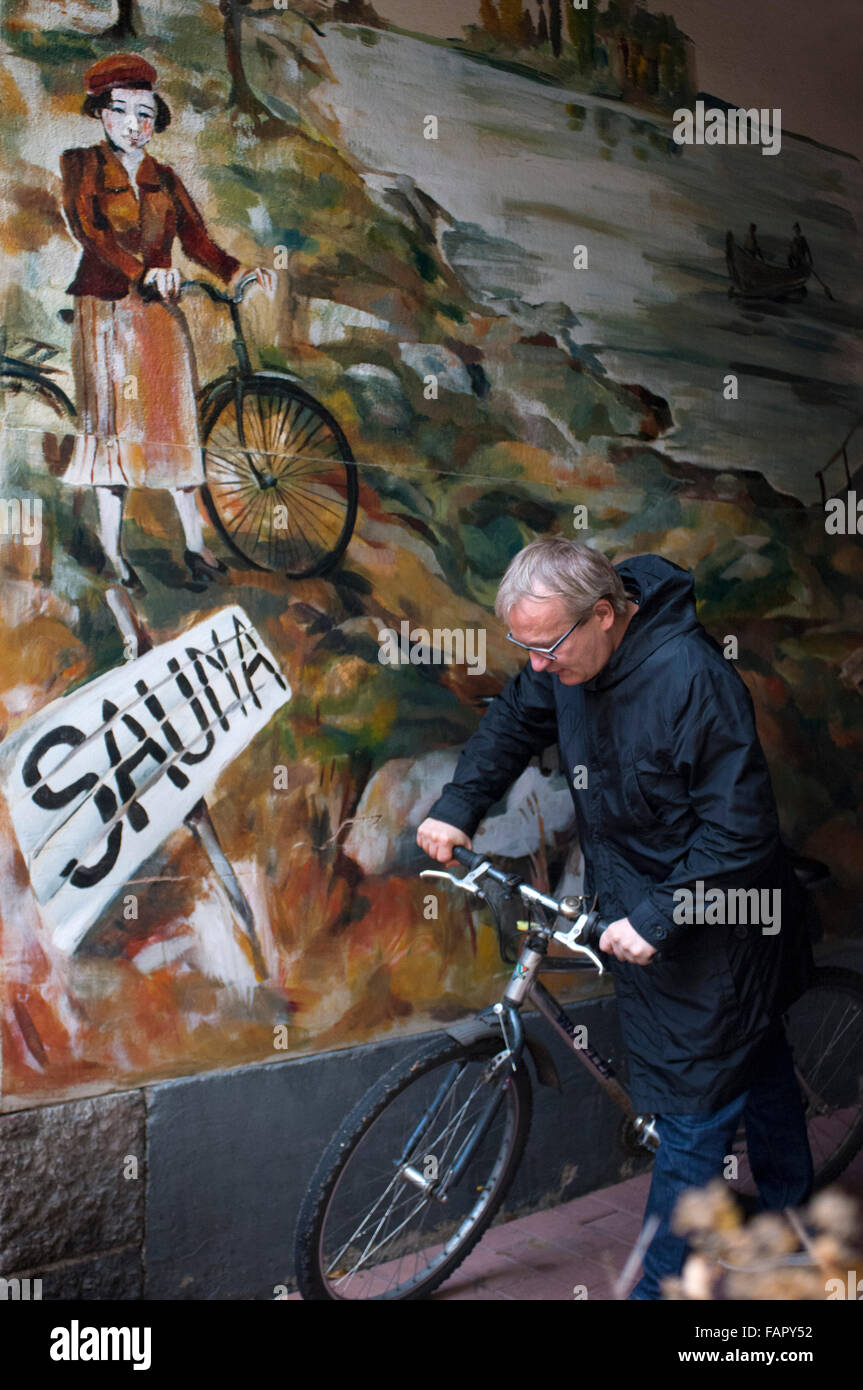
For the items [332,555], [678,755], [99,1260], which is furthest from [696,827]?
[99,1260]

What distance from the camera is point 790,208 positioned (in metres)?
4.96

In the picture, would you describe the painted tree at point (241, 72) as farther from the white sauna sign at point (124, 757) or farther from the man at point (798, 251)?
the man at point (798, 251)

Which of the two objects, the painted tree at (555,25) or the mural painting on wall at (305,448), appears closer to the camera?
the mural painting on wall at (305,448)

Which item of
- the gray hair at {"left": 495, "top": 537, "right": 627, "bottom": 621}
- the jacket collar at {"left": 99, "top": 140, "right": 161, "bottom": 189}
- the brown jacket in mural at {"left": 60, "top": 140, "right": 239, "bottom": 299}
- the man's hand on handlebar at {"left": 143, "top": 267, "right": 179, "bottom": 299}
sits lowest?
the gray hair at {"left": 495, "top": 537, "right": 627, "bottom": 621}

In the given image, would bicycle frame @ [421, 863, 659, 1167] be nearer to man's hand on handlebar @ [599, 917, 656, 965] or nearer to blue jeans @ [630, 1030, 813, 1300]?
man's hand on handlebar @ [599, 917, 656, 965]

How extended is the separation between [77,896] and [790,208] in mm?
3952

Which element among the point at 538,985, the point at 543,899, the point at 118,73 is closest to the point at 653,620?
the point at 543,899

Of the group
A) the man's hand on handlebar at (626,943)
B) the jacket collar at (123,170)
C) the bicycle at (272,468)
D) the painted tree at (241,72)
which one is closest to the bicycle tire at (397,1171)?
the man's hand on handlebar at (626,943)

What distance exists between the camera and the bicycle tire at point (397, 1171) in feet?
10.8

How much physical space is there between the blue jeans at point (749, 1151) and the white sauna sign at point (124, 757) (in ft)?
5.35

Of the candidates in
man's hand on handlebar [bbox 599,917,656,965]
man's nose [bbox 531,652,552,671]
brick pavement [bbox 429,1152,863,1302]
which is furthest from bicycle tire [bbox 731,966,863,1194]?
man's nose [bbox 531,652,552,671]

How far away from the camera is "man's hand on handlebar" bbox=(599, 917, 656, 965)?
2965mm

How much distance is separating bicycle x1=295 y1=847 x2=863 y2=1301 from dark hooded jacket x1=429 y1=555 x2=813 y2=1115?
0.19m

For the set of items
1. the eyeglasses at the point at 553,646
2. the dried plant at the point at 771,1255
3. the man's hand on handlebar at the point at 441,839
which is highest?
the eyeglasses at the point at 553,646
